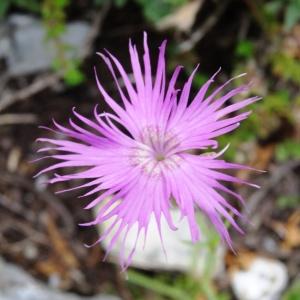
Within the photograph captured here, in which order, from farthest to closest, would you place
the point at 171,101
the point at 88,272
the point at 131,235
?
1. the point at 88,272
2. the point at 131,235
3. the point at 171,101

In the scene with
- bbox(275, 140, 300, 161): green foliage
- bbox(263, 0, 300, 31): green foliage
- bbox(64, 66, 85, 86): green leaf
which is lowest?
bbox(275, 140, 300, 161): green foliage

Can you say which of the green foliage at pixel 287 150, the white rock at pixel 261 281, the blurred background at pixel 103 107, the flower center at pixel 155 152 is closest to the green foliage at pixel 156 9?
the blurred background at pixel 103 107

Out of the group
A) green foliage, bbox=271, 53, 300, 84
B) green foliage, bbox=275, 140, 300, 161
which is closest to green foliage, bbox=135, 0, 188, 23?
green foliage, bbox=271, 53, 300, 84

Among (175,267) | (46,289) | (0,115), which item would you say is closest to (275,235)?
(175,267)


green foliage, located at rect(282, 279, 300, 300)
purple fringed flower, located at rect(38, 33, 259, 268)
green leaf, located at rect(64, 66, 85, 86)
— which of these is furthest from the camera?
green leaf, located at rect(64, 66, 85, 86)

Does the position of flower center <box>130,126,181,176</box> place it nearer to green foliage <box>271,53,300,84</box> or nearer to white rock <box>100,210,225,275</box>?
white rock <box>100,210,225,275</box>

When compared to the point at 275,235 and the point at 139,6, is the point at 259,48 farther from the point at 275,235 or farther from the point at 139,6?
the point at 275,235
